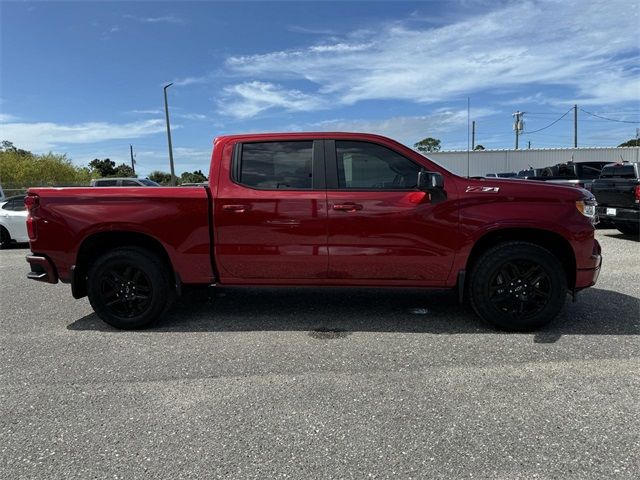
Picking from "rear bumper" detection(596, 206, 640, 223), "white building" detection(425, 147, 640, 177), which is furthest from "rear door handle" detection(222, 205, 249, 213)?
"white building" detection(425, 147, 640, 177)

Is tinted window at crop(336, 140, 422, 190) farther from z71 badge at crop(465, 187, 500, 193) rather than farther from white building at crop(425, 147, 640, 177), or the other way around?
white building at crop(425, 147, 640, 177)

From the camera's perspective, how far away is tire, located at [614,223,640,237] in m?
10.6

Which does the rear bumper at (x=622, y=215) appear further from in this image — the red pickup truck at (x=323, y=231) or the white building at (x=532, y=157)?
the white building at (x=532, y=157)

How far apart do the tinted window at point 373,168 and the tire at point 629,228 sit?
7996mm

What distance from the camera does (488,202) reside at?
457 centimetres

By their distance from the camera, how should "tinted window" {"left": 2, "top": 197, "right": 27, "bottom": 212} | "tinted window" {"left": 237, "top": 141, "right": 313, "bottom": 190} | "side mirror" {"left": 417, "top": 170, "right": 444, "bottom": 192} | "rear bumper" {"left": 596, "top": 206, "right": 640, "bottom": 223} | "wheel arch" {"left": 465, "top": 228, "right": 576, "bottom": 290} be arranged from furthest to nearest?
"tinted window" {"left": 2, "top": 197, "right": 27, "bottom": 212}, "rear bumper" {"left": 596, "top": 206, "right": 640, "bottom": 223}, "tinted window" {"left": 237, "top": 141, "right": 313, "bottom": 190}, "wheel arch" {"left": 465, "top": 228, "right": 576, "bottom": 290}, "side mirror" {"left": 417, "top": 170, "right": 444, "bottom": 192}

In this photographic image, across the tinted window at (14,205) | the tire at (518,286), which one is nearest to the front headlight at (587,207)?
the tire at (518,286)

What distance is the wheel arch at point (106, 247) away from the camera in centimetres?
495

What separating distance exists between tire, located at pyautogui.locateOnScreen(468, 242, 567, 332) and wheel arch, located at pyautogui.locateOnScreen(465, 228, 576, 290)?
4.4 inches

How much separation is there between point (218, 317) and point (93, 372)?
161 centimetres

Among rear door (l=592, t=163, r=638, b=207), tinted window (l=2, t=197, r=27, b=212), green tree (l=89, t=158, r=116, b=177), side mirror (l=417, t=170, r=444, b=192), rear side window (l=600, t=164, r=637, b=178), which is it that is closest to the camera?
side mirror (l=417, t=170, r=444, b=192)

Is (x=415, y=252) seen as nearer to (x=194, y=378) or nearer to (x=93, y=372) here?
(x=194, y=378)

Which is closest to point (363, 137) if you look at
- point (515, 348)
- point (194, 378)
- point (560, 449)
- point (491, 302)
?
point (491, 302)

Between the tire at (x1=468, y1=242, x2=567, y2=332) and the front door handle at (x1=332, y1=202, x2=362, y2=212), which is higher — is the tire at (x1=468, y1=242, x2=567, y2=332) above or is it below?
below
